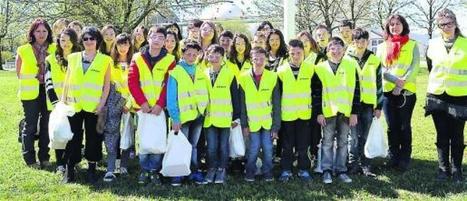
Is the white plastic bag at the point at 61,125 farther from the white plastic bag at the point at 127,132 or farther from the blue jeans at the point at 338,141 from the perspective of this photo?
the blue jeans at the point at 338,141

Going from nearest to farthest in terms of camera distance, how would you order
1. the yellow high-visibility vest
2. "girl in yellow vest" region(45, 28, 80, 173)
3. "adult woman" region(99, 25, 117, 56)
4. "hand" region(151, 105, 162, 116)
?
"hand" region(151, 105, 162, 116)
"girl in yellow vest" region(45, 28, 80, 173)
"adult woman" region(99, 25, 117, 56)
the yellow high-visibility vest

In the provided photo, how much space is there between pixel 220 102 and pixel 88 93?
4.85 feet

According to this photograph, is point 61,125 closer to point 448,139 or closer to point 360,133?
point 360,133

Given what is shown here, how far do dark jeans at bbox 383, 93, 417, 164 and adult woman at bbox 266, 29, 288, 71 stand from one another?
4.76ft

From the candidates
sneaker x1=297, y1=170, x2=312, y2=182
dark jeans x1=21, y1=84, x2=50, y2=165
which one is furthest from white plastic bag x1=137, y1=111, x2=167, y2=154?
dark jeans x1=21, y1=84, x2=50, y2=165

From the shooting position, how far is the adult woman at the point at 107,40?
6270mm

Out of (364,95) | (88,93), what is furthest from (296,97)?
(88,93)

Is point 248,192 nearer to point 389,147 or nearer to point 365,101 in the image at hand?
point 365,101

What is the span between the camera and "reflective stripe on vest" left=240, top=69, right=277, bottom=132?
580cm

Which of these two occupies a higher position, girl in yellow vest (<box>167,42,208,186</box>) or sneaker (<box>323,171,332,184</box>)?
girl in yellow vest (<box>167,42,208,186</box>)

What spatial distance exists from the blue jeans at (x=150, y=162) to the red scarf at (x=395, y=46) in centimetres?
306

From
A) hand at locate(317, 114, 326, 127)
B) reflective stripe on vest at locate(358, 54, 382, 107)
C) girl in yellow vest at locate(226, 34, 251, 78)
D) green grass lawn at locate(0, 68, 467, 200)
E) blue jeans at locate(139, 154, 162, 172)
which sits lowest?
green grass lawn at locate(0, 68, 467, 200)

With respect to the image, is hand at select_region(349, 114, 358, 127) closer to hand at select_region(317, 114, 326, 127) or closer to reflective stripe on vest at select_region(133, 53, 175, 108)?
hand at select_region(317, 114, 326, 127)

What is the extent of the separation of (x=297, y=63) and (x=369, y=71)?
87 cm
